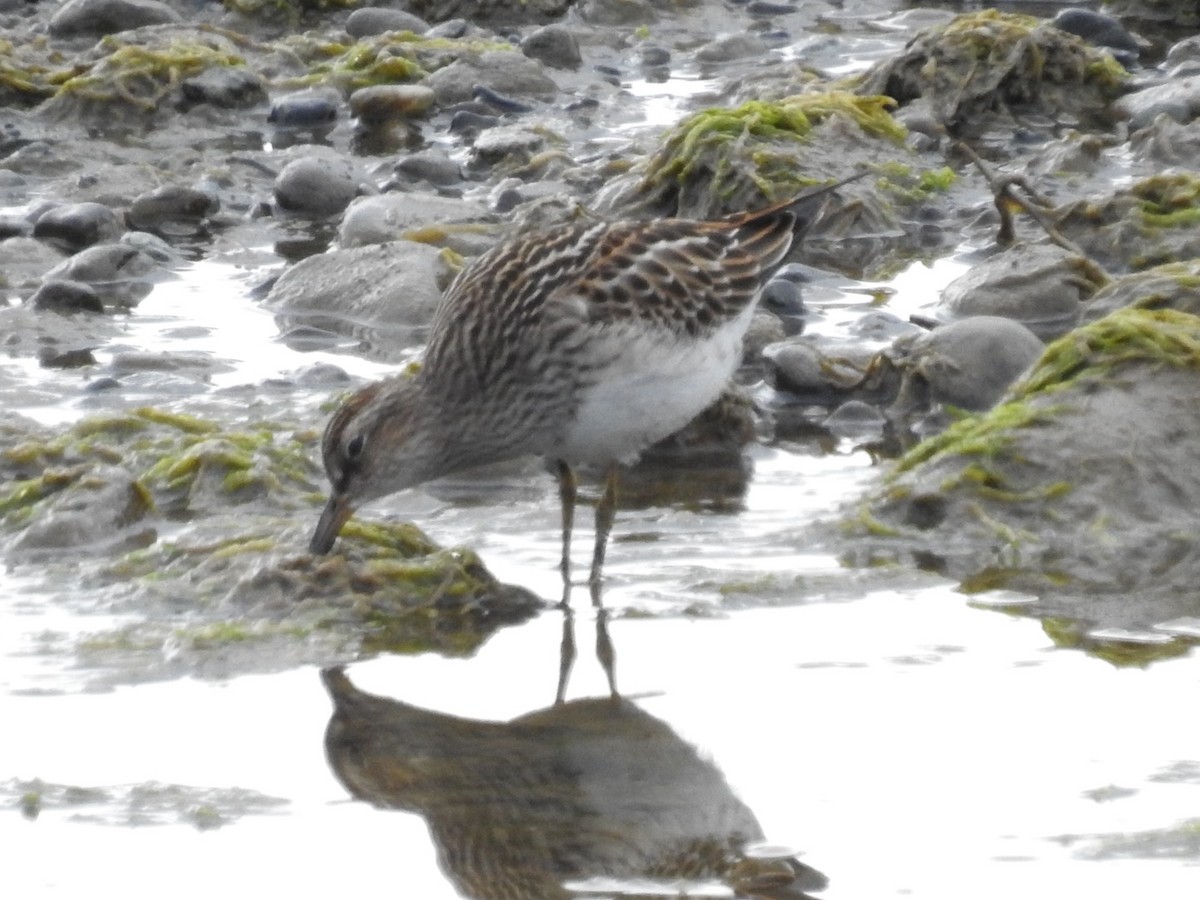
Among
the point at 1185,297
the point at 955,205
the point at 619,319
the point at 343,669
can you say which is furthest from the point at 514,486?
the point at 955,205

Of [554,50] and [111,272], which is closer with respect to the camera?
[111,272]

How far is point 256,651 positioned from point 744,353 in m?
3.40

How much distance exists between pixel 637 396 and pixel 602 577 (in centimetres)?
60

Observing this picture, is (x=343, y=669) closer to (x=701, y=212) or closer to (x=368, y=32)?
(x=701, y=212)

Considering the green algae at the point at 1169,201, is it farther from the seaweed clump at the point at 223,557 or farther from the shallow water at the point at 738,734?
the seaweed clump at the point at 223,557

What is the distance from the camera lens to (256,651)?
6027 millimetres

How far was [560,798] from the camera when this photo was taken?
5047 mm

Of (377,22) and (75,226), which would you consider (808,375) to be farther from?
(377,22)

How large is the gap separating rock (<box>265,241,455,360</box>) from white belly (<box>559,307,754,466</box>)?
266 cm

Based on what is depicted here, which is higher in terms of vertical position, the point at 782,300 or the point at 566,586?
the point at 782,300

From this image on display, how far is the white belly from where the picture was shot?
21.3ft

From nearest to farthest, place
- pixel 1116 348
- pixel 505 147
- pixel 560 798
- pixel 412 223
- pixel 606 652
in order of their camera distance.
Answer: pixel 560 798 → pixel 606 652 → pixel 1116 348 → pixel 412 223 → pixel 505 147

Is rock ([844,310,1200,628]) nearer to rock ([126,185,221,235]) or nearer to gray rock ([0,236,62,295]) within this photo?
gray rock ([0,236,62,295])

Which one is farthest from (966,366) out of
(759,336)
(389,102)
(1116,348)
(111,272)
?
(389,102)
